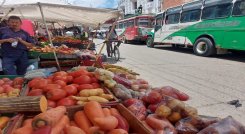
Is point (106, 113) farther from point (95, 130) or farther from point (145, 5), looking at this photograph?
point (145, 5)

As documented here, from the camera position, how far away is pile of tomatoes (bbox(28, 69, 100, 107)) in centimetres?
278

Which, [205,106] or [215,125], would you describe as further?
[205,106]

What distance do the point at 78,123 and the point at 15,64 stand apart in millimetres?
4339

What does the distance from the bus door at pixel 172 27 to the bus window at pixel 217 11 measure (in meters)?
2.57

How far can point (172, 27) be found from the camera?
15.9 m

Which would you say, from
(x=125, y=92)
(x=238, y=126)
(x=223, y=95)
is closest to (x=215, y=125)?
(x=238, y=126)

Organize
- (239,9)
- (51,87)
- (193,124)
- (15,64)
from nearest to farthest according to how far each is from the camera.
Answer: (193,124)
(51,87)
(15,64)
(239,9)

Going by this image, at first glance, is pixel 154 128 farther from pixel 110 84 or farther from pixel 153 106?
pixel 110 84

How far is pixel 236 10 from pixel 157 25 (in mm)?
7594

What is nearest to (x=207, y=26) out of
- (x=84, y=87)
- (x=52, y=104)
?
(x=84, y=87)

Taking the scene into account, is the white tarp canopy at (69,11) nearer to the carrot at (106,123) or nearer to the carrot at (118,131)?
the carrot at (106,123)

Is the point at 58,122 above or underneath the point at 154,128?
above

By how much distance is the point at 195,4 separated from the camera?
13.8 metres

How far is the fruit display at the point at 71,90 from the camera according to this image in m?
2.78
